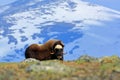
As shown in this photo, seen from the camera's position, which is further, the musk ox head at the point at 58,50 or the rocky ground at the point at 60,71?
the musk ox head at the point at 58,50

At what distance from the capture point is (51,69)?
2384 centimetres

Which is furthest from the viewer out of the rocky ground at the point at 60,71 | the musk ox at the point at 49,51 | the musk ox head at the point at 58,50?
the musk ox at the point at 49,51

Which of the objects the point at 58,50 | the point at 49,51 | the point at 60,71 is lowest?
the point at 49,51

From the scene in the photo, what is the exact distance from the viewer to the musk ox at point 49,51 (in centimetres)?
3444

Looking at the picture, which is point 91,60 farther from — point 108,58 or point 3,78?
point 3,78

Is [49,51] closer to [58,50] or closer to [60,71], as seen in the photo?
[58,50]

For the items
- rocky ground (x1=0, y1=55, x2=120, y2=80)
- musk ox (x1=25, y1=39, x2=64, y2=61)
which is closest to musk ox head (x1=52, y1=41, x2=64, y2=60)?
musk ox (x1=25, y1=39, x2=64, y2=61)

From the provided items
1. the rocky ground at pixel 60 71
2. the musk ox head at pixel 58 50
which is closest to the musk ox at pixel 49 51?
the musk ox head at pixel 58 50

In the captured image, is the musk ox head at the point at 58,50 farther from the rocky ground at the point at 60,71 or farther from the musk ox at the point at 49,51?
the rocky ground at the point at 60,71

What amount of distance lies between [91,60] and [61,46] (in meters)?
6.05

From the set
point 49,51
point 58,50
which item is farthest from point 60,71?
point 49,51

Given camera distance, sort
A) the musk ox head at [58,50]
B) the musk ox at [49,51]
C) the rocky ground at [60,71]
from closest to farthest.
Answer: the rocky ground at [60,71] < the musk ox head at [58,50] < the musk ox at [49,51]

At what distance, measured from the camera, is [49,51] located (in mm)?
35000

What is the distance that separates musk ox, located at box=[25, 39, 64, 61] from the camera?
3444 centimetres
